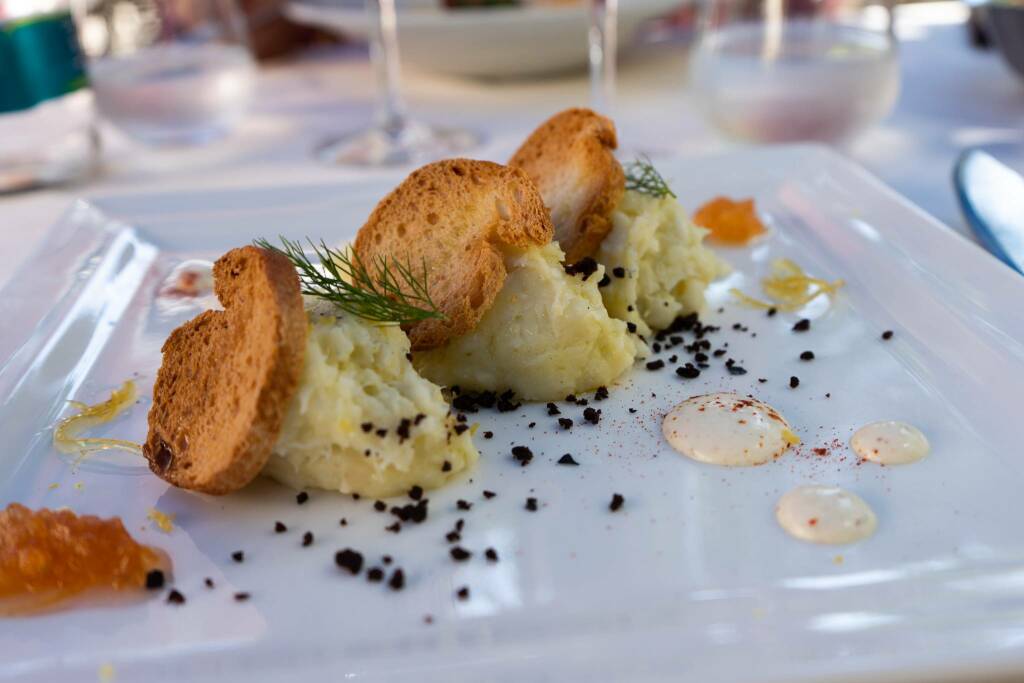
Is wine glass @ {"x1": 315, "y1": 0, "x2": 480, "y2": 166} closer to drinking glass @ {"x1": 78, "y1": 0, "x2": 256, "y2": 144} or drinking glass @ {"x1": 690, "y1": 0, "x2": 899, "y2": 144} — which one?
drinking glass @ {"x1": 78, "y1": 0, "x2": 256, "y2": 144}

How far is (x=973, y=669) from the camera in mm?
1251

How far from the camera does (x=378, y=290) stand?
6.93 feet

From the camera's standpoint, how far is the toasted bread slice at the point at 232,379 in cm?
169

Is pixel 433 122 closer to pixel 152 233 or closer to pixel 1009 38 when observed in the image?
pixel 152 233

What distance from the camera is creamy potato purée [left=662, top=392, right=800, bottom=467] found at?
1840 millimetres

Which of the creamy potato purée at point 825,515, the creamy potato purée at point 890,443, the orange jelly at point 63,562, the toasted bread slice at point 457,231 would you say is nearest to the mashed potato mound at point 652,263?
the toasted bread slice at point 457,231

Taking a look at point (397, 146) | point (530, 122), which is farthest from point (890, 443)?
point (530, 122)

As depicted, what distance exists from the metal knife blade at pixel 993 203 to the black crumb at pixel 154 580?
197 centimetres

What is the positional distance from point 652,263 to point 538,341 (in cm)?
46

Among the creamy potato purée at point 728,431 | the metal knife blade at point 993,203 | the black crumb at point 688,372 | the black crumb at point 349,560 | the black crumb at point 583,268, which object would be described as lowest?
the black crumb at point 688,372

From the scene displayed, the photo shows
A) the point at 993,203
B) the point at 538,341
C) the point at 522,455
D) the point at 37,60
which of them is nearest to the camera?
the point at 522,455

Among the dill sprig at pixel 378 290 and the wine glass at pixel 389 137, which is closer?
the dill sprig at pixel 378 290

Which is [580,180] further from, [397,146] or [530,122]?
[530,122]

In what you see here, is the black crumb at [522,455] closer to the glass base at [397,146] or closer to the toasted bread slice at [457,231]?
the toasted bread slice at [457,231]
